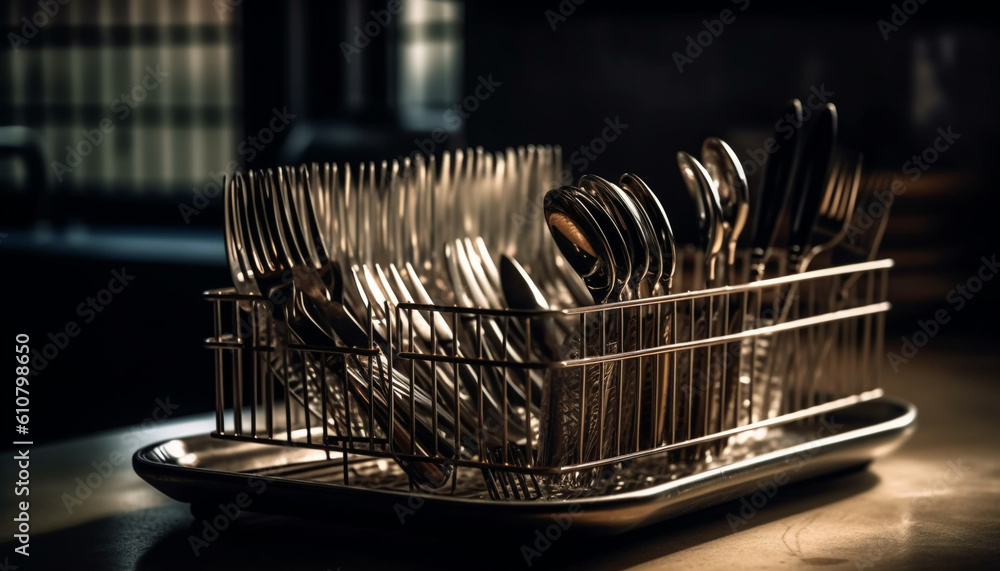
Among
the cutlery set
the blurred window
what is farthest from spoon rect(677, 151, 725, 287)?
Result: the blurred window

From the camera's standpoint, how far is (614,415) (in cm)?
60

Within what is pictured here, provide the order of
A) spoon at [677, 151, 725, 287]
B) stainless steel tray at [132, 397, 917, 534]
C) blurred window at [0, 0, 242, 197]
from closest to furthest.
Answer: stainless steel tray at [132, 397, 917, 534] → spoon at [677, 151, 725, 287] → blurred window at [0, 0, 242, 197]

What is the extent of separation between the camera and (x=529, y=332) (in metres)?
0.54

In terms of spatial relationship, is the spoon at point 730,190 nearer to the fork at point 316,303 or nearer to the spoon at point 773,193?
the spoon at point 773,193

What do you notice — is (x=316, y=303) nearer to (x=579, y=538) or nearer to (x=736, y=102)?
(x=579, y=538)

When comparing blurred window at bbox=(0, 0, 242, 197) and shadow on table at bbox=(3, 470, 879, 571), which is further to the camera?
blurred window at bbox=(0, 0, 242, 197)

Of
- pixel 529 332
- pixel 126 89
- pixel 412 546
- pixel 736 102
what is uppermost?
pixel 126 89

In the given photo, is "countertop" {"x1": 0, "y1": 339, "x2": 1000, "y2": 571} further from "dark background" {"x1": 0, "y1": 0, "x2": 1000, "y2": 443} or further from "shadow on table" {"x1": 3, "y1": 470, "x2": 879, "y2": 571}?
"dark background" {"x1": 0, "y1": 0, "x2": 1000, "y2": 443}

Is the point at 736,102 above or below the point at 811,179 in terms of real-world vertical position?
above

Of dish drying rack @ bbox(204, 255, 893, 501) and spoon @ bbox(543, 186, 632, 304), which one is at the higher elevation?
spoon @ bbox(543, 186, 632, 304)

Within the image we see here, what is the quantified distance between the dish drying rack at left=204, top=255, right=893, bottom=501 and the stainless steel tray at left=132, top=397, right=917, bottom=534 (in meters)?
0.02

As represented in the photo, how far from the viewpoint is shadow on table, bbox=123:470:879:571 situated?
1.85ft

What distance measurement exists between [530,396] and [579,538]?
79 millimetres

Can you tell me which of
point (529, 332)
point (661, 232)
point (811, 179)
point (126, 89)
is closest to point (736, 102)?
point (811, 179)
